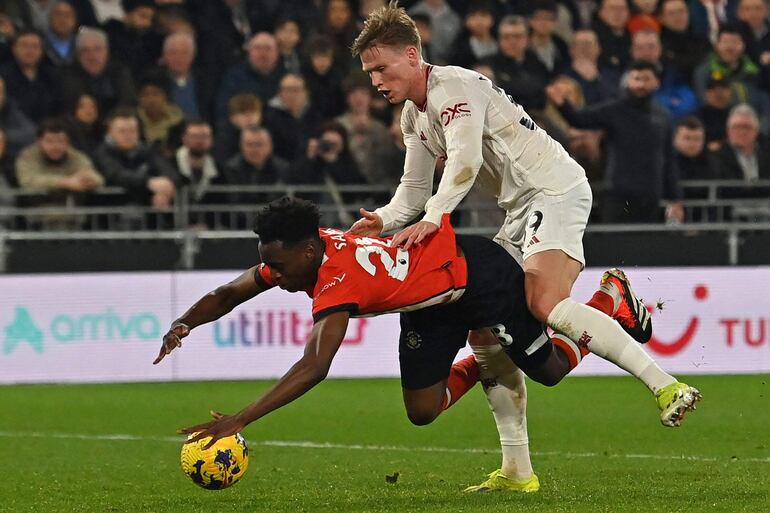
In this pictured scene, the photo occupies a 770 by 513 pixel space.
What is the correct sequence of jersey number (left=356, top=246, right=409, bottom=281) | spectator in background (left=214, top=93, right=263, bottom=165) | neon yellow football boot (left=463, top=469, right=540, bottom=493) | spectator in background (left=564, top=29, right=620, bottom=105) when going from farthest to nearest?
spectator in background (left=564, top=29, right=620, bottom=105) → spectator in background (left=214, top=93, right=263, bottom=165) → neon yellow football boot (left=463, top=469, right=540, bottom=493) → jersey number (left=356, top=246, right=409, bottom=281)

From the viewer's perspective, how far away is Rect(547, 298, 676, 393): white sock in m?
7.03

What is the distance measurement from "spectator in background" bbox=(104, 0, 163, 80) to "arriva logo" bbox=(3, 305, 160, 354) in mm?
2792

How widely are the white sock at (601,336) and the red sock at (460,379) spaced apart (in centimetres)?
72

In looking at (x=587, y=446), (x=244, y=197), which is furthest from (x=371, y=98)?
(x=587, y=446)

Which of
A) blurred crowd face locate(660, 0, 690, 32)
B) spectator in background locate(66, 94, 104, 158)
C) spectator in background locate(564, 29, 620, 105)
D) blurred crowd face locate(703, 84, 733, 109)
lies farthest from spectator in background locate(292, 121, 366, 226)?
blurred crowd face locate(660, 0, 690, 32)

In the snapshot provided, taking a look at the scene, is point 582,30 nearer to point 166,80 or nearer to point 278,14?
point 278,14

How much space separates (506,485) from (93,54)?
8950 millimetres

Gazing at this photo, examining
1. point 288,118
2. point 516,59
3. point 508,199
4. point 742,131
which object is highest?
point 516,59

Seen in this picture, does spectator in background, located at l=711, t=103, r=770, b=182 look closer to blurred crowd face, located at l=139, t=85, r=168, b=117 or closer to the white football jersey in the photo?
blurred crowd face, located at l=139, t=85, r=168, b=117

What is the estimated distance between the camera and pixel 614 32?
16.4 metres

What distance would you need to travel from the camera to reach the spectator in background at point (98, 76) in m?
14.9

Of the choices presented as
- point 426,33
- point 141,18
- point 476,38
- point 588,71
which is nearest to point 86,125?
point 141,18

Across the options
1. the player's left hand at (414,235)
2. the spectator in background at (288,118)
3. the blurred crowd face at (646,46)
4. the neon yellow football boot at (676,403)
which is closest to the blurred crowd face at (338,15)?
the spectator in background at (288,118)

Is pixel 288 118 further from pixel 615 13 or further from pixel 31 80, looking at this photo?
pixel 615 13
